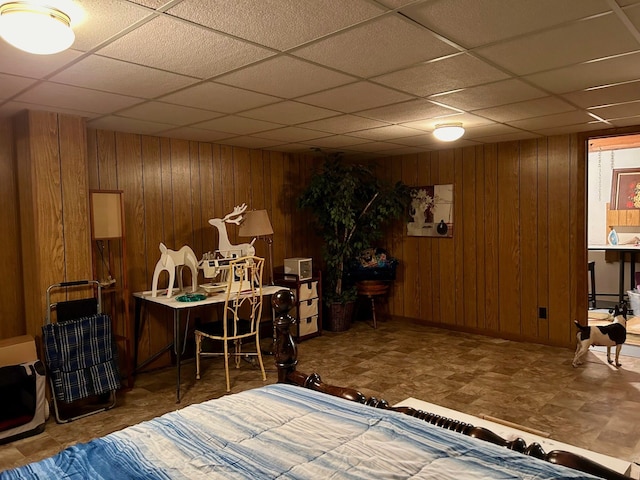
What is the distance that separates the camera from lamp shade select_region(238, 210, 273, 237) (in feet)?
15.6

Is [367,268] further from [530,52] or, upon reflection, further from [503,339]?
[530,52]

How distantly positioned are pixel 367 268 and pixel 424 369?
72.7 inches

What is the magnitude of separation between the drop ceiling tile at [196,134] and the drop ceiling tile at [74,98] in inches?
34.8

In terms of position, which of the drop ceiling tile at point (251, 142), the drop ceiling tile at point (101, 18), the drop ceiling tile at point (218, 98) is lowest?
the drop ceiling tile at point (101, 18)

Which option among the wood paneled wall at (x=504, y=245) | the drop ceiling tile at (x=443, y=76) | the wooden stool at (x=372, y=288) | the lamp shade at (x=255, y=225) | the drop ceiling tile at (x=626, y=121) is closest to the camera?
the drop ceiling tile at (x=443, y=76)

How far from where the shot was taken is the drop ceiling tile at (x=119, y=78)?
2463 mm

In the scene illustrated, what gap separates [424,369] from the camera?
173 inches

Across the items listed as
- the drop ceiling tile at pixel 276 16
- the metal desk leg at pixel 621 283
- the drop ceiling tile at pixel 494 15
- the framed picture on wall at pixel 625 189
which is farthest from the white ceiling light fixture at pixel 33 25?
the framed picture on wall at pixel 625 189

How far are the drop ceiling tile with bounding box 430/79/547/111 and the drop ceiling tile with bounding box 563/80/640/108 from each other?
26cm

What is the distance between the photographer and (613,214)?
7348 mm

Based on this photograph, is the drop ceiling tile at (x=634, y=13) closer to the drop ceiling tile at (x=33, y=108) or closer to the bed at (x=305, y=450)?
the bed at (x=305, y=450)

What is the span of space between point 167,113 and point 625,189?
22.7 feet

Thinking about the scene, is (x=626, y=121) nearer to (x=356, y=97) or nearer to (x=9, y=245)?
(x=356, y=97)

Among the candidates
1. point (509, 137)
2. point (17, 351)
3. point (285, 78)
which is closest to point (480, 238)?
point (509, 137)
